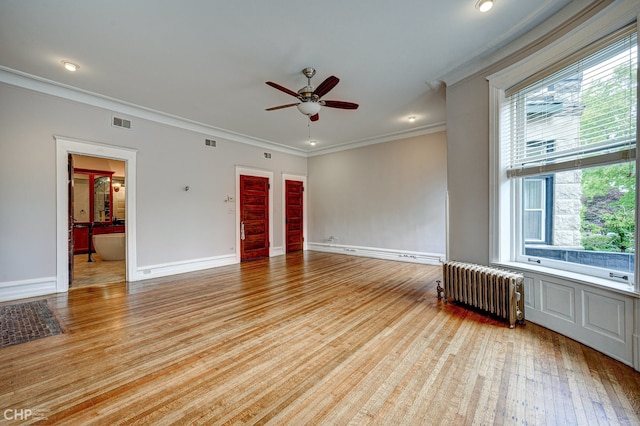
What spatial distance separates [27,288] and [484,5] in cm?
679

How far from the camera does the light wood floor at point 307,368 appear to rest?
1.67 meters

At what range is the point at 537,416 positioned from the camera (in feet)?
5.33

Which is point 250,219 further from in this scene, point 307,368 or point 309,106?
point 307,368

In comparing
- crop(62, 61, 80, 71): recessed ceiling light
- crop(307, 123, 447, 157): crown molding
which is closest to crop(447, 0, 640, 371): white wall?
crop(307, 123, 447, 157): crown molding

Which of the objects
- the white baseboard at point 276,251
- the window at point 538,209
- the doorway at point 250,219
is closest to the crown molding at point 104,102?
the doorway at point 250,219

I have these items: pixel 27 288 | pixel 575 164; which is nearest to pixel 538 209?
pixel 575 164

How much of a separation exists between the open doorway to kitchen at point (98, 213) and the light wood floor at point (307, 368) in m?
4.02

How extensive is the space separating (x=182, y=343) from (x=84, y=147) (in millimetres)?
3914

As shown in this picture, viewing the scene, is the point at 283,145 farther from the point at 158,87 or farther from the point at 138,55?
the point at 138,55

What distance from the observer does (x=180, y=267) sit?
217 inches

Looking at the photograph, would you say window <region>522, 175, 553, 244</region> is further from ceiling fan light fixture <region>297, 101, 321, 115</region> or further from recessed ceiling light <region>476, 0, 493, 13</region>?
ceiling fan light fixture <region>297, 101, 321, 115</region>

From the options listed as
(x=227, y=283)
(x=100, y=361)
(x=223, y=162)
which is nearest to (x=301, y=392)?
(x=100, y=361)

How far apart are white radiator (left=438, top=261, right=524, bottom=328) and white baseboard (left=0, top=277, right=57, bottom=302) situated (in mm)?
5907

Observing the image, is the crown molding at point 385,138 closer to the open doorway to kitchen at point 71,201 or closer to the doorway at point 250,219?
the doorway at point 250,219
